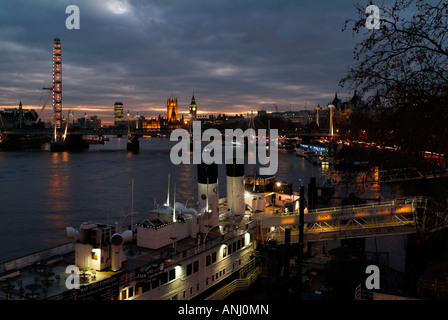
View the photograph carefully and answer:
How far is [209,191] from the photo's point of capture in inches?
643

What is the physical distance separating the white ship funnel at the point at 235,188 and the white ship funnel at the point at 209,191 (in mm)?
1602

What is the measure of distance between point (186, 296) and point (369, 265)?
24.4ft

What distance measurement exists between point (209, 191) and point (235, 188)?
6.73ft

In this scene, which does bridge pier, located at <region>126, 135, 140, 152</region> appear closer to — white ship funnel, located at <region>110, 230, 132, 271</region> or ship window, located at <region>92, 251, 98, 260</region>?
white ship funnel, located at <region>110, 230, 132, 271</region>

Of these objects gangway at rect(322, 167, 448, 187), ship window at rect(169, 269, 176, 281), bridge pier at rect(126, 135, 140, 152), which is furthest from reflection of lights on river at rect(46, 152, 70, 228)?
bridge pier at rect(126, 135, 140, 152)

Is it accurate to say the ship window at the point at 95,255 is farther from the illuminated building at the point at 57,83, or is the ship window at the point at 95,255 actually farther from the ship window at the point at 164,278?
the illuminated building at the point at 57,83

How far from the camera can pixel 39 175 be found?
151 ft

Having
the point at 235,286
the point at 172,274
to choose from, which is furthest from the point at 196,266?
the point at 235,286

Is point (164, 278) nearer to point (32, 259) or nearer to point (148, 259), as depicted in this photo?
point (148, 259)

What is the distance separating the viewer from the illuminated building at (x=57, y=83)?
11919 cm

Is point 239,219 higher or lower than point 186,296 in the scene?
higher

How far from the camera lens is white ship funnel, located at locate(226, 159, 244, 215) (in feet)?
59.2

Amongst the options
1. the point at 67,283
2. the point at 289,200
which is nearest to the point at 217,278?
the point at 67,283
